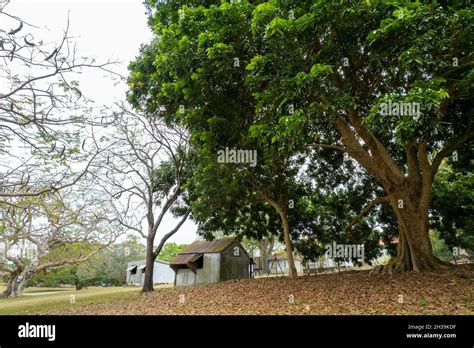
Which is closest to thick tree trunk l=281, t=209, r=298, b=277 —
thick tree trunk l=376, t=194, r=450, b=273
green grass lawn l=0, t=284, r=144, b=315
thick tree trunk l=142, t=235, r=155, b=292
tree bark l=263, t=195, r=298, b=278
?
tree bark l=263, t=195, r=298, b=278

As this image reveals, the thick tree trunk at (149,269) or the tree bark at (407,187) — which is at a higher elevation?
the tree bark at (407,187)

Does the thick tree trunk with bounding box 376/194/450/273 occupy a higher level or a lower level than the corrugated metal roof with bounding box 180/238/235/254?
higher

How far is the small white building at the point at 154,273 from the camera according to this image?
1773 centimetres

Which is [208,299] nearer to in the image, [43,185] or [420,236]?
[43,185]

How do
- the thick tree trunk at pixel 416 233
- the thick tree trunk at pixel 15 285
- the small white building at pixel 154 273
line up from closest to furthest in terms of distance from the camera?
1. the thick tree trunk at pixel 416 233
2. the thick tree trunk at pixel 15 285
3. the small white building at pixel 154 273

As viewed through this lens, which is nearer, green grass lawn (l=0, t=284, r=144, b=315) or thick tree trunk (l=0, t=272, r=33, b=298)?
green grass lawn (l=0, t=284, r=144, b=315)

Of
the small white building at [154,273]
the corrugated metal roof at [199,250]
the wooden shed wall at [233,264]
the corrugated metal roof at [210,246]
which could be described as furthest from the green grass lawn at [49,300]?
the wooden shed wall at [233,264]

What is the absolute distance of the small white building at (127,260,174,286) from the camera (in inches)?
698

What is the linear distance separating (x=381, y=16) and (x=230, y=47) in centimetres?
272

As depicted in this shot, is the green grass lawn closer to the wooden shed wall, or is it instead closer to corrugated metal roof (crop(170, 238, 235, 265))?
corrugated metal roof (crop(170, 238, 235, 265))

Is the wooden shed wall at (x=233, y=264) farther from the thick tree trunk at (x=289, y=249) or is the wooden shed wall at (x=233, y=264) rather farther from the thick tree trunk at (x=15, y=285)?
the thick tree trunk at (x=15, y=285)

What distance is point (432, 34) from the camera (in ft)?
17.4
